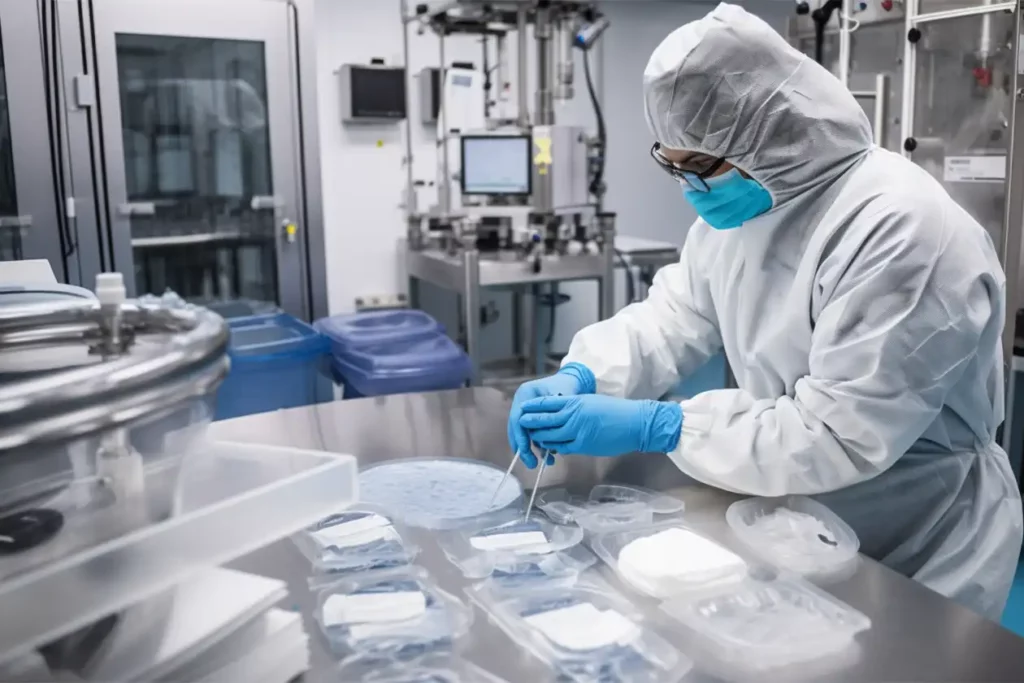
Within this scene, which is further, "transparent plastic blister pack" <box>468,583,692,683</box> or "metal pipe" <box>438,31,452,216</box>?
"metal pipe" <box>438,31,452,216</box>

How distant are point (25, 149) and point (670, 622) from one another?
2.90 meters

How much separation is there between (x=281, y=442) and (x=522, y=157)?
2220 mm

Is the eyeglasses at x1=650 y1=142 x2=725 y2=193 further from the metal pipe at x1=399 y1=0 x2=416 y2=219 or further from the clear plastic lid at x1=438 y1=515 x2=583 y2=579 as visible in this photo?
the metal pipe at x1=399 y1=0 x2=416 y2=219

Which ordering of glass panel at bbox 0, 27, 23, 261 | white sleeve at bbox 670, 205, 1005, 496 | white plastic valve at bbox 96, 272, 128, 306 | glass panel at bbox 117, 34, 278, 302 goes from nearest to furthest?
white plastic valve at bbox 96, 272, 128, 306
white sleeve at bbox 670, 205, 1005, 496
glass panel at bbox 0, 27, 23, 261
glass panel at bbox 117, 34, 278, 302

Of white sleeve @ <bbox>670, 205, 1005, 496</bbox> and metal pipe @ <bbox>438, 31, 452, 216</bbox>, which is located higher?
metal pipe @ <bbox>438, 31, 452, 216</bbox>

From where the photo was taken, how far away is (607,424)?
1.12 meters

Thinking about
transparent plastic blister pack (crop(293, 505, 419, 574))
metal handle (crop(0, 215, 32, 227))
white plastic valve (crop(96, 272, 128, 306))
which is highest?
metal handle (crop(0, 215, 32, 227))

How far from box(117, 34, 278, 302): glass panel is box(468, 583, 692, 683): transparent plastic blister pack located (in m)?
2.80

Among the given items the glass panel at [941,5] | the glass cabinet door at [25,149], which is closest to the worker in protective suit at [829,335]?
the glass panel at [941,5]

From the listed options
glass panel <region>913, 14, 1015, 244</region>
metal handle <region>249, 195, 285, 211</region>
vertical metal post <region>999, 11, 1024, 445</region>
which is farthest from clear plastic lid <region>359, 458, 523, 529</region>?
metal handle <region>249, 195, 285, 211</region>

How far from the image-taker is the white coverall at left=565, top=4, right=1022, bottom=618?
104 centimetres

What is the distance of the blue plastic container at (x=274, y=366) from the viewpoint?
2789mm

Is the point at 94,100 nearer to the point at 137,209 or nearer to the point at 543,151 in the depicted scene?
the point at 137,209

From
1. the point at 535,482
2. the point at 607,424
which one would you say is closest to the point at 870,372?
the point at 607,424
